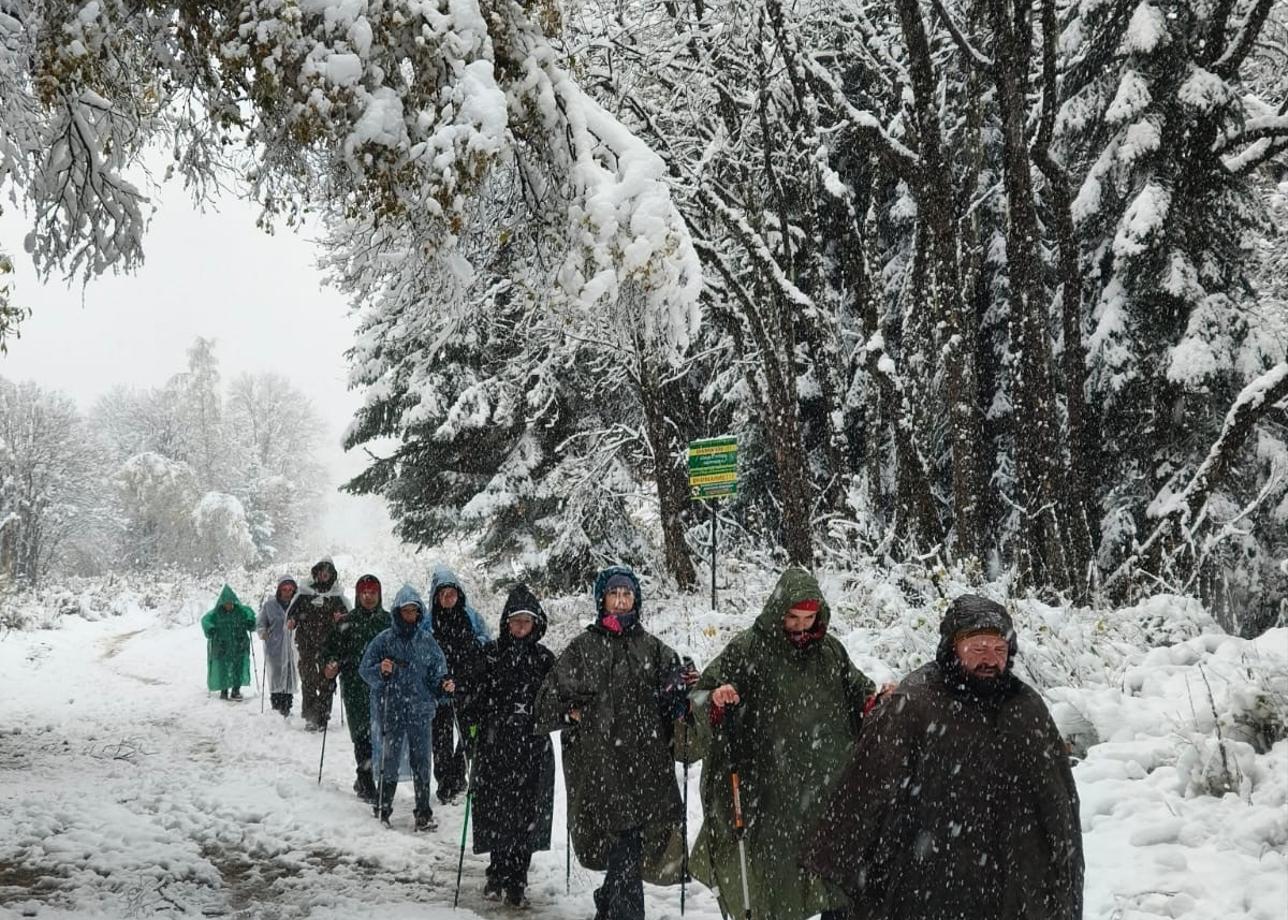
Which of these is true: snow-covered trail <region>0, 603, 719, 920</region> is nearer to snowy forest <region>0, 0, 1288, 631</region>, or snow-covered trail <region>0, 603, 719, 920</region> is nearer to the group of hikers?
the group of hikers

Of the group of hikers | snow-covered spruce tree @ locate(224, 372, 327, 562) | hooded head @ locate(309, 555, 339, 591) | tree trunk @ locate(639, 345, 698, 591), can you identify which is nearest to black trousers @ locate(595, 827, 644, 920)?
the group of hikers

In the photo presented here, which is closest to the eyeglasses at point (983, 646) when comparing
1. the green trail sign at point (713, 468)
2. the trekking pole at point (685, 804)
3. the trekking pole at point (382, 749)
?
the trekking pole at point (685, 804)

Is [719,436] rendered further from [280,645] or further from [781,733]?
[781,733]

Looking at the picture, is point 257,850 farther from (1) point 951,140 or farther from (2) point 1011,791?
(1) point 951,140

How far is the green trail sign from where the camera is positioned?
981cm

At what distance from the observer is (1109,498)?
13812 millimetres

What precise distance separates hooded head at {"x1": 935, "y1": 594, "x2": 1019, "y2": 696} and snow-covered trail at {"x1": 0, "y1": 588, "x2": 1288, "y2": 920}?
6.84ft

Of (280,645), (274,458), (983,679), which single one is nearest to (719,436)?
(280,645)

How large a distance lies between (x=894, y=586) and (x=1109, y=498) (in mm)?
5908

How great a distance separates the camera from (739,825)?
14.7 ft

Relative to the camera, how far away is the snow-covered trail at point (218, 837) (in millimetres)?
5594

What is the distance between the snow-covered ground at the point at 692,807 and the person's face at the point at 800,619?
1.91 metres

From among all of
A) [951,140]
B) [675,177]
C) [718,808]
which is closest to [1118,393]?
[951,140]

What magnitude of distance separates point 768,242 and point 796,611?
1086 centimetres
